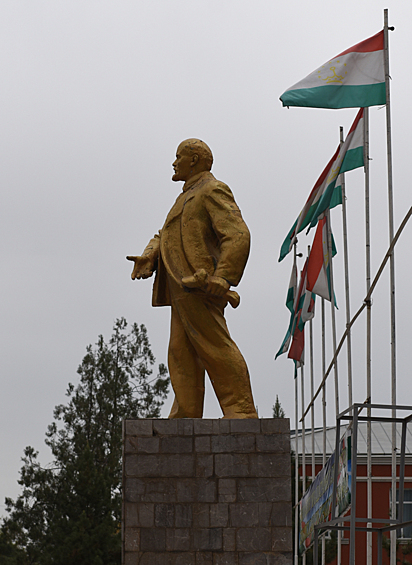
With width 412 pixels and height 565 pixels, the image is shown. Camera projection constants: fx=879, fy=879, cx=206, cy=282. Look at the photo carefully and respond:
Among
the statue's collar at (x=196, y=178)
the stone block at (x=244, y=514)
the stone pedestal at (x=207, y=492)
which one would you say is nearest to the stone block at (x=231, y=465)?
the stone pedestal at (x=207, y=492)

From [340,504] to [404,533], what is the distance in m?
13.8

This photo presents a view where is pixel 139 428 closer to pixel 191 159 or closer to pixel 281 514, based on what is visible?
pixel 281 514

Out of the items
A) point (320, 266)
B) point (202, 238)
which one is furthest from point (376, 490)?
point (202, 238)

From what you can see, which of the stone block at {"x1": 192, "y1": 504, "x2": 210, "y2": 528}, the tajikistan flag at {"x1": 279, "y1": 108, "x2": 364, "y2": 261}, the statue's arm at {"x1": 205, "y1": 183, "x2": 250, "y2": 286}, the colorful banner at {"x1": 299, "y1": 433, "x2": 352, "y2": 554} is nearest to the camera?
the colorful banner at {"x1": 299, "y1": 433, "x2": 352, "y2": 554}

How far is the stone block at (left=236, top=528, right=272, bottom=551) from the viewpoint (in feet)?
23.3

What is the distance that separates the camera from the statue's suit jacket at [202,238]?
7.61 meters

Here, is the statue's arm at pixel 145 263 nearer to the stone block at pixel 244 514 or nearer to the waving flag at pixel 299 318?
the stone block at pixel 244 514

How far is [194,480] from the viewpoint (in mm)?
7297

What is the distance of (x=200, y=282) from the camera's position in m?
7.48

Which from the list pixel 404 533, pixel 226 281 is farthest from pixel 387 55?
pixel 404 533

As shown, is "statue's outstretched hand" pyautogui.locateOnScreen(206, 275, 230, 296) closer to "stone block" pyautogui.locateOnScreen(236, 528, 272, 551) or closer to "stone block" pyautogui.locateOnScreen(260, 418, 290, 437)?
"stone block" pyautogui.locateOnScreen(260, 418, 290, 437)

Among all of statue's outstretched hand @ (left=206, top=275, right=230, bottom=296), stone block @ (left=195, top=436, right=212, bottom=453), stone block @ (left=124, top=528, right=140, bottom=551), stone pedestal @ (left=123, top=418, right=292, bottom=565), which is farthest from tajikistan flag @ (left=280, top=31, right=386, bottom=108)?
stone block @ (left=124, top=528, right=140, bottom=551)

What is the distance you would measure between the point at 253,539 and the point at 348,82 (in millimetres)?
4186

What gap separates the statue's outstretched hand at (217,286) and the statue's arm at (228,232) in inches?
1.7
